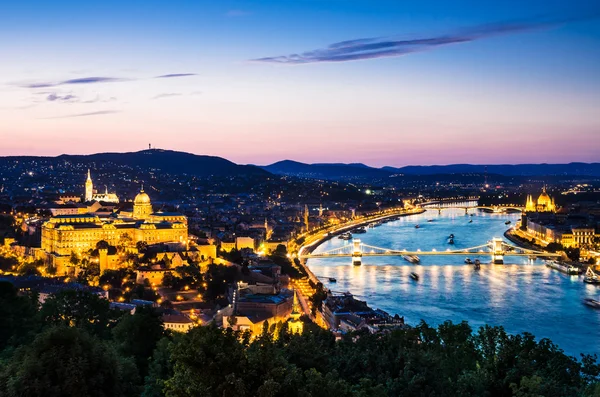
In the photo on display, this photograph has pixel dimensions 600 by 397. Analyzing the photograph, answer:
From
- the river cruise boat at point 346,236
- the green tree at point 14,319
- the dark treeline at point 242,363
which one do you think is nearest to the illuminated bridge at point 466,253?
the river cruise boat at point 346,236

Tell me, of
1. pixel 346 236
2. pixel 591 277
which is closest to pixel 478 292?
pixel 591 277

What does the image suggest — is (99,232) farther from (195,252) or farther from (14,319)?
(14,319)

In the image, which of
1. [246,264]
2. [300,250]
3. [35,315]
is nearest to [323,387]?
[35,315]

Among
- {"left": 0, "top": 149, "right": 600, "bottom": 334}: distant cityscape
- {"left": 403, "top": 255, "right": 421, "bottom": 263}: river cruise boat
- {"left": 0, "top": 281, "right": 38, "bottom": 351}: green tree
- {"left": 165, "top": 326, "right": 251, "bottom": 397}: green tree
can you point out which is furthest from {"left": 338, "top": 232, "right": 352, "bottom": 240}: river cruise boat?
{"left": 165, "top": 326, "right": 251, "bottom": 397}: green tree

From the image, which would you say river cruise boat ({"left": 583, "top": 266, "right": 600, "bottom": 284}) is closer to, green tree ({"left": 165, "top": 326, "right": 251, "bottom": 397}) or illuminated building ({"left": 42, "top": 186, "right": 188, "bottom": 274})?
illuminated building ({"left": 42, "top": 186, "right": 188, "bottom": 274})

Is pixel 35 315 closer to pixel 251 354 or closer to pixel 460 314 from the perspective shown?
pixel 251 354

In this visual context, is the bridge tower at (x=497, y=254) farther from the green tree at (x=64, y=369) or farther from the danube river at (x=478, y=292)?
the green tree at (x=64, y=369)
